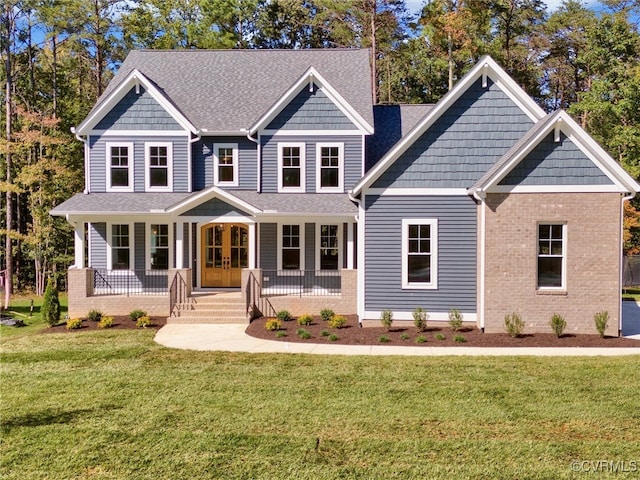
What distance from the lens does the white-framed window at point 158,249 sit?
19.3m

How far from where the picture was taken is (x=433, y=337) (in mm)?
13883

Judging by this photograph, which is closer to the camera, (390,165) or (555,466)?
(555,466)

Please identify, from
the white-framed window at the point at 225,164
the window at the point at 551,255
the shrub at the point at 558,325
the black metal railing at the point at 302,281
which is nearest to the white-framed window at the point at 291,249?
the black metal railing at the point at 302,281

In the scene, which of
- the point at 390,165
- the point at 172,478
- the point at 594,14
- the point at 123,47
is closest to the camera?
the point at 172,478

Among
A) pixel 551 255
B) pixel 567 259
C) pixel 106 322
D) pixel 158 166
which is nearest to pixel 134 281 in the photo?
pixel 106 322

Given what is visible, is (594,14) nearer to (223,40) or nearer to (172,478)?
(223,40)

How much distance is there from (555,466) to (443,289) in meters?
8.78

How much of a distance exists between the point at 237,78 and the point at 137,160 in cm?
541

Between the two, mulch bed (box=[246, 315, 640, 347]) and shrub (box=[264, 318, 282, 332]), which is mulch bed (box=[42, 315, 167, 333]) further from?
shrub (box=[264, 318, 282, 332])

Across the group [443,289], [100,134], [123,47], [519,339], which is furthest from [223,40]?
[519,339]

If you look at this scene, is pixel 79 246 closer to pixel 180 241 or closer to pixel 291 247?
pixel 180 241

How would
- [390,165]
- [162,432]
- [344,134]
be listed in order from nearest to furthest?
[162,432] < [390,165] < [344,134]

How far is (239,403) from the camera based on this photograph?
8680 millimetres

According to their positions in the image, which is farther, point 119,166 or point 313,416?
point 119,166
